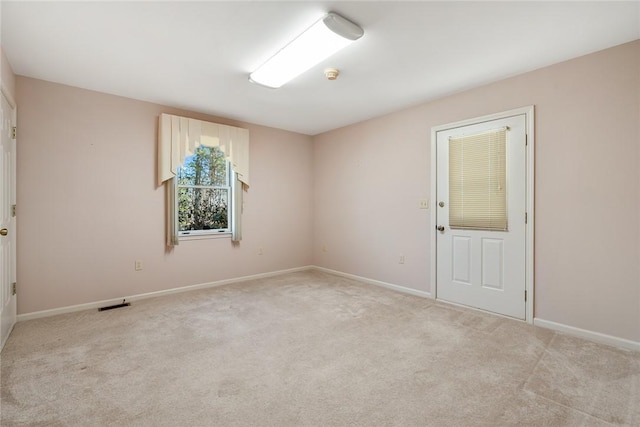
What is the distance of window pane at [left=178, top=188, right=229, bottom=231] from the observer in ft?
13.8

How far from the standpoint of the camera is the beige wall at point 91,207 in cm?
309

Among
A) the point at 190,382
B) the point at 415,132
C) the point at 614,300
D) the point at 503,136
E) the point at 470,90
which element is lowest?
the point at 190,382

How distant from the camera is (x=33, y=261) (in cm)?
310

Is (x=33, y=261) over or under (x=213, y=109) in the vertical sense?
under

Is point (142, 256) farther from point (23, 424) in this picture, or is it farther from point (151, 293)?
point (23, 424)

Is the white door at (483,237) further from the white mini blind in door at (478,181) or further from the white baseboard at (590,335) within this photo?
the white baseboard at (590,335)

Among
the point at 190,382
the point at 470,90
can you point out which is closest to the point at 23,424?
the point at 190,382

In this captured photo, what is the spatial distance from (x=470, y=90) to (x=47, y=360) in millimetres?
4662

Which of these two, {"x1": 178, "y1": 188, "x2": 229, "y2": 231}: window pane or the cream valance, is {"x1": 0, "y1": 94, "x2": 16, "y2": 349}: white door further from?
{"x1": 178, "y1": 188, "x2": 229, "y2": 231}: window pane

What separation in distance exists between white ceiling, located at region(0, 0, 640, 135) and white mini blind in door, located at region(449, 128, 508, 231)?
0.64m

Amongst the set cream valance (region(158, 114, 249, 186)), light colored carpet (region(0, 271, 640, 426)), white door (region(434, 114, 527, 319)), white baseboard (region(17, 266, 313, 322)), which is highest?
cream valance (region(158, 114, 249, 186))

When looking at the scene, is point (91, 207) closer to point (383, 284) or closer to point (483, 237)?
point (383, 284)

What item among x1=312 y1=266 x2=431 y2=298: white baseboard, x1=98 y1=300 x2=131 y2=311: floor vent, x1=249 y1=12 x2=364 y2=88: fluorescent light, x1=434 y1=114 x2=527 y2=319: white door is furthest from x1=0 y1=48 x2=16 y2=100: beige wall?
x1=312 y1=266 x2=431 y2=298: white baseboard

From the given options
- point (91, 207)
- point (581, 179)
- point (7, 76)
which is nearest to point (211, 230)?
point (91, 207)
